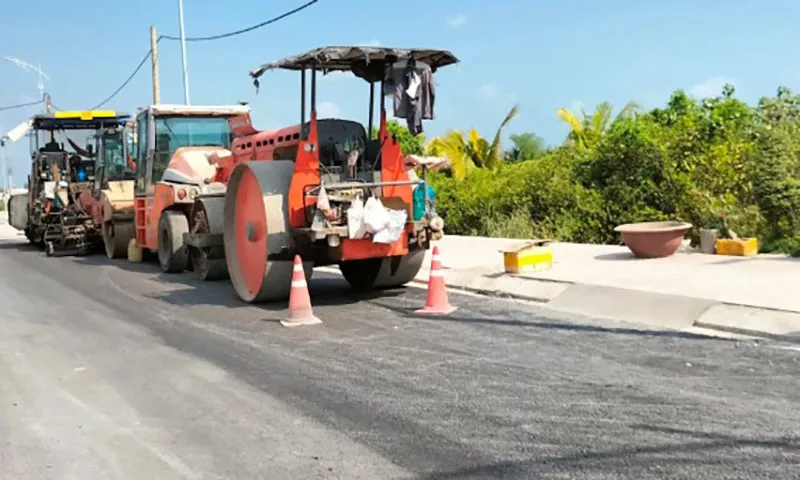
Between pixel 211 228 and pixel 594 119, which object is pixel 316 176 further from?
pixel 594 119

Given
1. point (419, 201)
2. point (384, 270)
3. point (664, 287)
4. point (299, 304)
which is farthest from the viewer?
point (384, 270)

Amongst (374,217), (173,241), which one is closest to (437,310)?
(374,217)

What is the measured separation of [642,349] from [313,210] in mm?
4264

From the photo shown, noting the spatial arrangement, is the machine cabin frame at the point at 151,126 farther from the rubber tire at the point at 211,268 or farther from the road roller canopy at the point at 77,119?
the road roller canopy at the point at 77,119

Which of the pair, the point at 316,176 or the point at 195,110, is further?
the point at 195,110

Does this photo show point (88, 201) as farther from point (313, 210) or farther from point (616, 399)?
point (616, 399)

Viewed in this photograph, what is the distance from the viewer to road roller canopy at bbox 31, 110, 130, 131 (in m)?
20.3

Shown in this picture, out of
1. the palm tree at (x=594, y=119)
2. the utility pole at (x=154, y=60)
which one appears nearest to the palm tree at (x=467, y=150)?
the palm tree at (x=594, y=119)

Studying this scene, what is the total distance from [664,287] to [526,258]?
234 cm

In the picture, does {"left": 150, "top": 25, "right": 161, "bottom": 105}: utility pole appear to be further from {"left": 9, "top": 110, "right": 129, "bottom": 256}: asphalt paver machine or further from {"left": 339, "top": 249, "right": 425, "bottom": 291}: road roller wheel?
{"left": 339, "top": 249, "right": 425, "bottom": 291}: road roller wheel

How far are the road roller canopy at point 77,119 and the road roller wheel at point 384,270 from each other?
1145cm

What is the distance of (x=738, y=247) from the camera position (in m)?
11.6

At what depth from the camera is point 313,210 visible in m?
9.58

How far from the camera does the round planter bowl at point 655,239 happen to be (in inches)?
460
